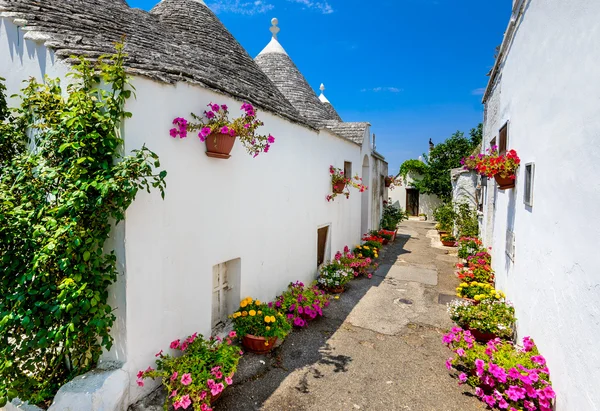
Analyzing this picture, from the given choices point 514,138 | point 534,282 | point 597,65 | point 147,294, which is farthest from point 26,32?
point 514,138

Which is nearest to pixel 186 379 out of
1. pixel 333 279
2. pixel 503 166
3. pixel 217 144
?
pixel 217 144

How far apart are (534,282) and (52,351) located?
573 cm

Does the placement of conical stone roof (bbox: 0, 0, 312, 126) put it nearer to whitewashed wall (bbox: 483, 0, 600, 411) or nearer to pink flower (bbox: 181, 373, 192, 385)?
pink flower (bbox: 181, 373, 192, 385)

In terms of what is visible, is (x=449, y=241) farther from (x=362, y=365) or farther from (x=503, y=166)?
(x=362, y=365)

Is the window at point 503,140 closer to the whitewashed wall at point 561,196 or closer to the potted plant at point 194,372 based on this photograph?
the whitewashed wall at point 561,196

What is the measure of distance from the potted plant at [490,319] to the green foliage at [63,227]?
214 inches

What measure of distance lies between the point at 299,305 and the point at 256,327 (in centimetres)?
128

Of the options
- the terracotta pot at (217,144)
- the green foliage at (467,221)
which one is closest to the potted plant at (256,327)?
the terracotta pot at (217,144)

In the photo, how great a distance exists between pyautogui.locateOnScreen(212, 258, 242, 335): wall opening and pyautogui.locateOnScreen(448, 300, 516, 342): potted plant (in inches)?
160

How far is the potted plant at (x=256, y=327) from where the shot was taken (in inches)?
195

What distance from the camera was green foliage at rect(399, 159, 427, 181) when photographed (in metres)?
24.9

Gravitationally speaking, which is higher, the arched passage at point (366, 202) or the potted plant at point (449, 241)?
the arched passage at point (366, 202)

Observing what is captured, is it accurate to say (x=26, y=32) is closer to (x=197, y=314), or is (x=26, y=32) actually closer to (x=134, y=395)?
(x=197, y=314)

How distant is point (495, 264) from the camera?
7.57 meters
